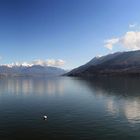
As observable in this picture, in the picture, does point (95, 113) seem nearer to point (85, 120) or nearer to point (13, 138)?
point (85, 120)

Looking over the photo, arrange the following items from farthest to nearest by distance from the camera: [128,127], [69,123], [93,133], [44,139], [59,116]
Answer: [59,116]
[69,123]
[128,127]
[93,133]
[44,139]

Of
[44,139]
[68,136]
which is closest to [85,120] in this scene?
[68,136]

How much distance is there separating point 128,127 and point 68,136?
21.1 meters

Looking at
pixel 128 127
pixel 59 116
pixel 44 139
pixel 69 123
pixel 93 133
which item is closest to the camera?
pixel 44 139

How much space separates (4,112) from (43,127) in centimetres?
3318

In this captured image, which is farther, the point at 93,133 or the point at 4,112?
the point at 4,112

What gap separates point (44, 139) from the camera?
217 ft

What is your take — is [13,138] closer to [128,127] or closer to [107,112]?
[128,127]

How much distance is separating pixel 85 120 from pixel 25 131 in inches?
952

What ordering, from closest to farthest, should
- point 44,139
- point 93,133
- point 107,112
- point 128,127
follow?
point 44,139, point 93,133, point 128,127, point 107,112

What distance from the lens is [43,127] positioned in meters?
78.4

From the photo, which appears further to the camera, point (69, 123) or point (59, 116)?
point (59, 116)

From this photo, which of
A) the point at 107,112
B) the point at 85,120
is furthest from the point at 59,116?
the point at 107,112

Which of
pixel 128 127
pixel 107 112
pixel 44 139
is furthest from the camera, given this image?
pixel 107 112
